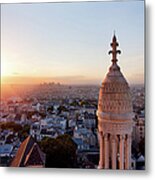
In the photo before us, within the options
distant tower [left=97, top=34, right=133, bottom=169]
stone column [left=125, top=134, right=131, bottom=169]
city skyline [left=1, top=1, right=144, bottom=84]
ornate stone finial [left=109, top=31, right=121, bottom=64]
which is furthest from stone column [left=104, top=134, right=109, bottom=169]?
ornate stone finial [left=109, top=31, right=121, bottom=64]

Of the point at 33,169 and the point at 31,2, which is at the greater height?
the point at 31,2

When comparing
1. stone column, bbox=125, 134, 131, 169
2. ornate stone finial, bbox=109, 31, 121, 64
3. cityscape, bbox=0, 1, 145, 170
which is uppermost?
ornate stone finial, bbox=109, 31, 121, 64

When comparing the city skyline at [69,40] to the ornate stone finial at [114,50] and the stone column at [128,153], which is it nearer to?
the ornate stone finial at [114,50]

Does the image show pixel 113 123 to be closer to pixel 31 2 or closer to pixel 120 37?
pixel 120 37

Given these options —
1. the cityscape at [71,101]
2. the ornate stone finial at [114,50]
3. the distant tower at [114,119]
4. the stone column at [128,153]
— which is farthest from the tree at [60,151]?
the ornate stone finial at [114,50]

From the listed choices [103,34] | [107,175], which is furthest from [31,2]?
[107,175]

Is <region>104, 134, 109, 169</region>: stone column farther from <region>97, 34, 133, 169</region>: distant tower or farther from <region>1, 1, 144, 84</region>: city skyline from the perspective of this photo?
<region>1, 1, 144, 84</region>: city skyline
